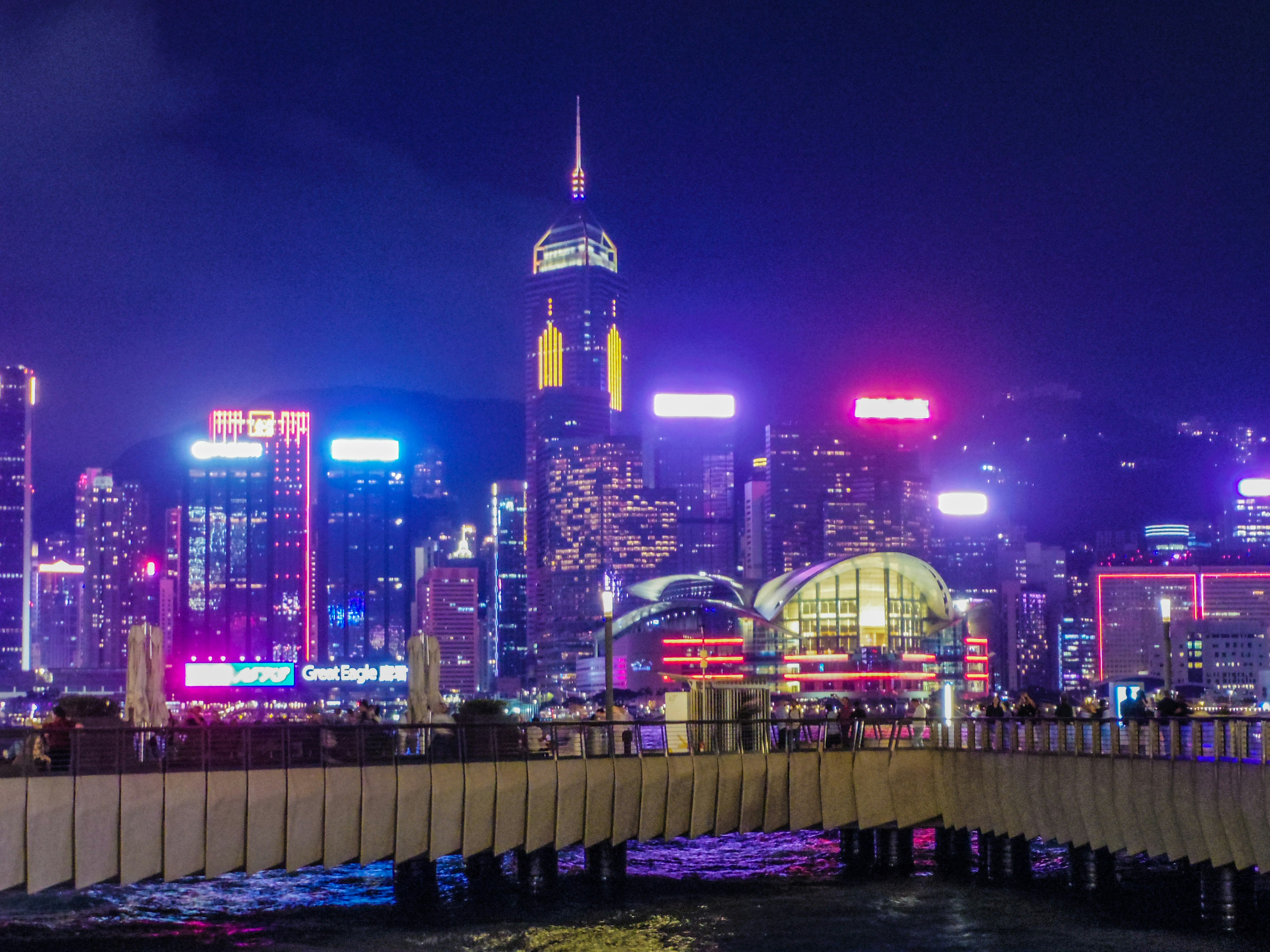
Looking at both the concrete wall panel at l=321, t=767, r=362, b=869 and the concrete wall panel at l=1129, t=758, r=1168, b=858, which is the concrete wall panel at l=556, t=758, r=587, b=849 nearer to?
the concrete wall panel at l=321, t=767, r=362, b=869

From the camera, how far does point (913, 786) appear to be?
3931cm

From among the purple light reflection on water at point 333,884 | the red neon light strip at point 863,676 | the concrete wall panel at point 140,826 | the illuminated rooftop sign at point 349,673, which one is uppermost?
the illuminated rooftop sign at point 349,673

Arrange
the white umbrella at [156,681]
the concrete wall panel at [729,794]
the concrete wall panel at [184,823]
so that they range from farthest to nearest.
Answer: the white umbrella at [156,681] < the concrete wall panel at [729,794] < the concrete wall panel at [184,823]

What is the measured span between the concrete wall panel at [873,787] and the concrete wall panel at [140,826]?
16139 mm

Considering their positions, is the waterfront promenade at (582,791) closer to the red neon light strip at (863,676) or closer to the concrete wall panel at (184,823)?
the concrete wall panel at (184,823)

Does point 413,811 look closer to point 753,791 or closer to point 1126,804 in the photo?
point 753,791

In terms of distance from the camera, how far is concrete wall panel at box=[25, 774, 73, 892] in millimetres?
29750

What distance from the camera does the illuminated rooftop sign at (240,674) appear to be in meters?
141

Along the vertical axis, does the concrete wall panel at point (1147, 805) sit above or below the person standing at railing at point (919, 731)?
below

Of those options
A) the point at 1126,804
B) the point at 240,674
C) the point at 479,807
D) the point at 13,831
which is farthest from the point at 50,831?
the point at 240,674

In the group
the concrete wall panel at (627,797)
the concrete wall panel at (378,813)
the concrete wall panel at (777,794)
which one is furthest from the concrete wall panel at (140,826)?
the concrete wall panel at (777,794)

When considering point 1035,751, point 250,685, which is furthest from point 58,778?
point 250,685

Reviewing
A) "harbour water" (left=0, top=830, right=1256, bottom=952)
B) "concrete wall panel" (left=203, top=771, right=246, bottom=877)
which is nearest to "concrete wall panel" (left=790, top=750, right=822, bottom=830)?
"harbour water" (left=0, top=830, right=1256, bottom=952)

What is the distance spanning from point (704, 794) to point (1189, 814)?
1085cm
